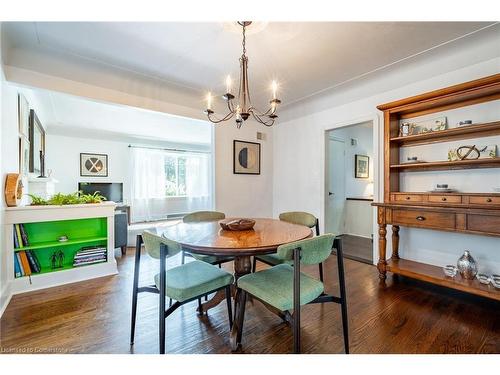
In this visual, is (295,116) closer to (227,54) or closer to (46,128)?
(227,54)

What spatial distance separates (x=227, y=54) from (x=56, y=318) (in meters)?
2.80

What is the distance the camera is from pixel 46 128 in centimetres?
477

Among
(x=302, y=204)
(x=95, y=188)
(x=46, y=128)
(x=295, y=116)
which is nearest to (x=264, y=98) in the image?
(x=295, y=116)

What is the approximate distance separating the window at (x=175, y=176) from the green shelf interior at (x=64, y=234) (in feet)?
11.0

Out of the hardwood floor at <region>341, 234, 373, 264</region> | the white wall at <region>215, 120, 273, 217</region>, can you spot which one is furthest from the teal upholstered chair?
the white wall at <region>215, 120, 273, 217</region>

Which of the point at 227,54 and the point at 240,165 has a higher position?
the point at 227,54

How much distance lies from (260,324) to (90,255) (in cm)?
224

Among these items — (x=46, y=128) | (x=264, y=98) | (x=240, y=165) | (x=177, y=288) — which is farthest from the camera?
(x=46, y=128)

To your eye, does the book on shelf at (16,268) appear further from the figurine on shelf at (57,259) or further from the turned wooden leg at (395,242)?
the turned wooden leg at (395,242)

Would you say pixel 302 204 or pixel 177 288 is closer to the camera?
pixel 177 288

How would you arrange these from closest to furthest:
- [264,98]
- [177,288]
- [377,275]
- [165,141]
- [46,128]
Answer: [177,288]
[377,275]
[264,98]
[46,128]
[165,141]

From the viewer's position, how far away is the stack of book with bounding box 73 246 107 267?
2664mm

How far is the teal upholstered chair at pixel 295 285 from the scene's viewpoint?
1244mm

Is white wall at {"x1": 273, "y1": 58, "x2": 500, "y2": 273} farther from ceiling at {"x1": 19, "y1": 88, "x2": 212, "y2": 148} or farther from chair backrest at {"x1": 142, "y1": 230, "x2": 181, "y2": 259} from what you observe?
chair backrest at {"x1": 142, "y1": 230, "x2": 181, "y2": 259}
